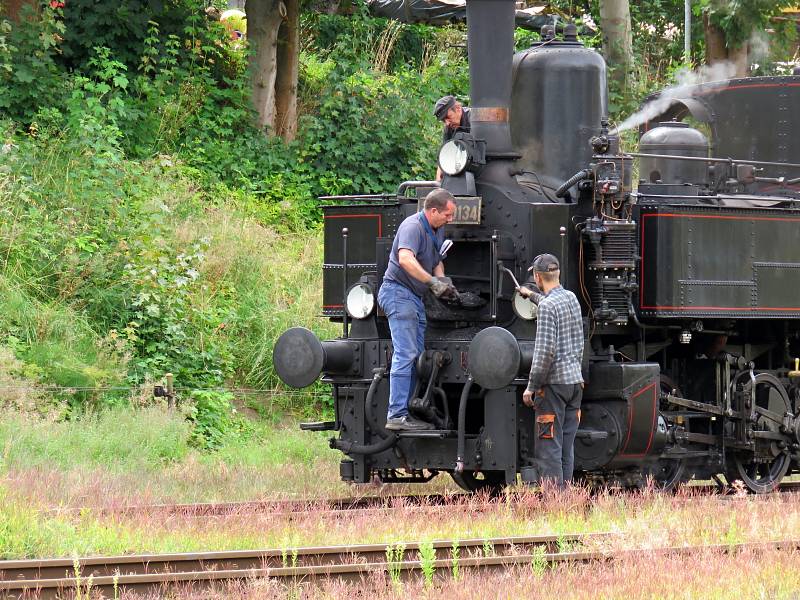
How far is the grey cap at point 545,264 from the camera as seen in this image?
8820 mm

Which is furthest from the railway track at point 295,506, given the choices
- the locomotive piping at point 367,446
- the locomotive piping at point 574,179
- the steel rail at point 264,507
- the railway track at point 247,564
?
the locomotive piping at point 574,179

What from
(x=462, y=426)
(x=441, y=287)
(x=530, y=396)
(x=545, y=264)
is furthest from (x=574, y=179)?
(x=462, y=426)

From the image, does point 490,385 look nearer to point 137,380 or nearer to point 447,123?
point 447,123

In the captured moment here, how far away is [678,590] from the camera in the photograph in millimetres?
5980

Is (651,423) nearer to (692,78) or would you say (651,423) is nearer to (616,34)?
(692,78)

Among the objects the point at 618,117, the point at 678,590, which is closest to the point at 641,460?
the point at 678,590

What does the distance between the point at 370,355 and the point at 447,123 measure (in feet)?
5.82

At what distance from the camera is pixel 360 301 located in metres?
10.0

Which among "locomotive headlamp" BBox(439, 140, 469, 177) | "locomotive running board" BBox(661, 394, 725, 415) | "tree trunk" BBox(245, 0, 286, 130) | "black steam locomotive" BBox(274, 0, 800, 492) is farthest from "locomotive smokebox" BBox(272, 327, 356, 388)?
"tree trunk" BBox(245, 0, 286, 130)

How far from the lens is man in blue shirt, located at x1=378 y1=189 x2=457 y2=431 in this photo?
9141mm

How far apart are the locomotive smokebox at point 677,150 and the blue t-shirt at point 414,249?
8.46 feet

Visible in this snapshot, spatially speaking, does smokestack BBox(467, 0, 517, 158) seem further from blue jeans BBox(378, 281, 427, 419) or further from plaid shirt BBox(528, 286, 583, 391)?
plaid shirt BBox(528, 286, 583, 391)

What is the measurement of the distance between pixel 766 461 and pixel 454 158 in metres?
3.51

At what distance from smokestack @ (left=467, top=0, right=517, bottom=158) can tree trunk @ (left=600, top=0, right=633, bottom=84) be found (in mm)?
11955
